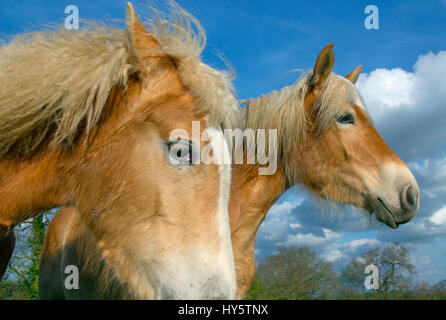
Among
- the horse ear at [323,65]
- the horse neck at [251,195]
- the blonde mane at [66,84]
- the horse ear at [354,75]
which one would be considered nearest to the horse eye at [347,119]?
the horse ear at [323,65]

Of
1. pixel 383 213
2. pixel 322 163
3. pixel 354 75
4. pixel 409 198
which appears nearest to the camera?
pixel 409 198

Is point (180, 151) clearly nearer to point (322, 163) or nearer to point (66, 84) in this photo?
point (66, 84)

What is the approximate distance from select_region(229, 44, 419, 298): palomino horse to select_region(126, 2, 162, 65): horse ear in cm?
224

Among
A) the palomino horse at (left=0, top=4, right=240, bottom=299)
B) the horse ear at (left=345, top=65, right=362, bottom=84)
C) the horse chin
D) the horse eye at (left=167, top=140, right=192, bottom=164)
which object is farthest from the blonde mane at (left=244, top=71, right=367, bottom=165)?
the horse eye at (left=167, top=140, right=192, bottom=164)

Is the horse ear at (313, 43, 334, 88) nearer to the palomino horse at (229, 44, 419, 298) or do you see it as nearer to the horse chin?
the palomino horse at (229, 44, 419, 298)

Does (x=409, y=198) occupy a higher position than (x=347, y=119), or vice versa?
(x=347, y=119)

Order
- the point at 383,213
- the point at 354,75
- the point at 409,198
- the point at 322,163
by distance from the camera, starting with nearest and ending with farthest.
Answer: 1. the point at 409,198
2. the point at 383,213
3. the point at 322,163
4. the point at 354,75

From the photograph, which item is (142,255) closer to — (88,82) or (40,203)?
(40,203)

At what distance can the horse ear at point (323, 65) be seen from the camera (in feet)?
14.4

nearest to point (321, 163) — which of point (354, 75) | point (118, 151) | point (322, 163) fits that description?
point (322, 163)

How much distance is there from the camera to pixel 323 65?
15.1ft

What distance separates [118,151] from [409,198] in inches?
141

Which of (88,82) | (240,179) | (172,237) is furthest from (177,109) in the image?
(240,179)
